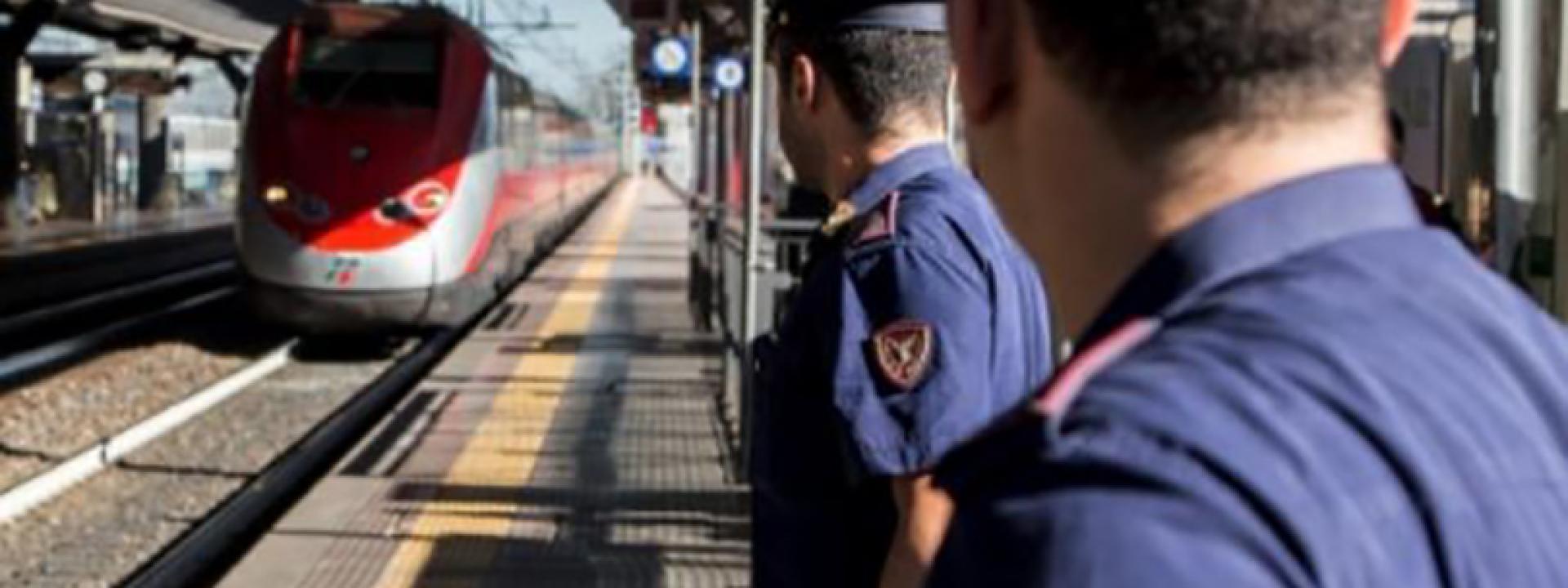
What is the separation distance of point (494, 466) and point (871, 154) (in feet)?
24.0

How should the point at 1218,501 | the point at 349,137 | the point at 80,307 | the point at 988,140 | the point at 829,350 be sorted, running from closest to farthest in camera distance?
1. the point at 1218,501
2. the point at 988,140
3. the point at 829,350
4. the point at 349,137
5. the point at 80,307

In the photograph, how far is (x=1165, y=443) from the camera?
1062mm

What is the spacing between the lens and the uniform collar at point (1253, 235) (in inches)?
46.9

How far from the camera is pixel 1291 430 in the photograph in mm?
1086

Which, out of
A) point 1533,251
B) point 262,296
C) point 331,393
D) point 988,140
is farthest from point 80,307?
point 988,140

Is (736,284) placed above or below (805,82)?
below

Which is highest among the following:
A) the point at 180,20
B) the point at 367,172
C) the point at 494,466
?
the point at 180,20

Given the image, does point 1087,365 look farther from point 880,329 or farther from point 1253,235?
point 880,329

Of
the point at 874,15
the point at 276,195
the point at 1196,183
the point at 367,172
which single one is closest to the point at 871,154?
the point at 874,15

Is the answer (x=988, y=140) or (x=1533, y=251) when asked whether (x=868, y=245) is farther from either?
(x=1533, y=251)

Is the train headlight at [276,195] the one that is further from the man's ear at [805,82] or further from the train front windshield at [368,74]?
the man's ear at [805,82]

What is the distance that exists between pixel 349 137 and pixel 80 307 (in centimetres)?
573

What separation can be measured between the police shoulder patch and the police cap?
435mm

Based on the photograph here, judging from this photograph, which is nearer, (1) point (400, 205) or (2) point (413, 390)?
(2) point (413, 390)
